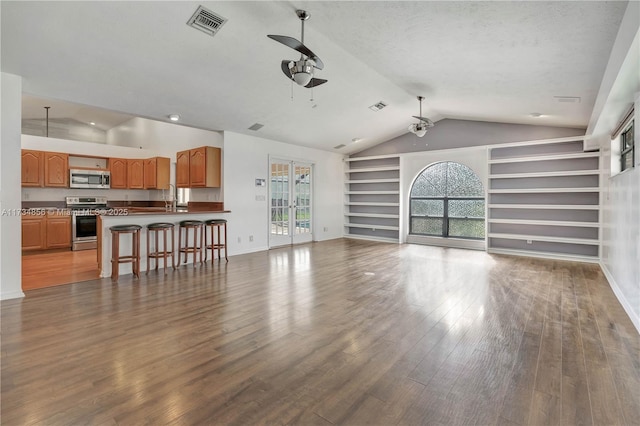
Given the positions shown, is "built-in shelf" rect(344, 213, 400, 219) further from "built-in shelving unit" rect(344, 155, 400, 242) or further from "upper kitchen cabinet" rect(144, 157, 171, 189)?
"upper kitchen cabinet" rect(144, 157, 171, 189)

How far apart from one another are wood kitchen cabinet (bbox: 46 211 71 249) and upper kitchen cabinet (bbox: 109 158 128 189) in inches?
58.7

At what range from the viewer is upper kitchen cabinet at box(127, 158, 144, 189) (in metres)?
8.54

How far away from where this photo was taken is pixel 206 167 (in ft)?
21.0

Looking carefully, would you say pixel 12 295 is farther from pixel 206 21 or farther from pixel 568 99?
pixel 568 99

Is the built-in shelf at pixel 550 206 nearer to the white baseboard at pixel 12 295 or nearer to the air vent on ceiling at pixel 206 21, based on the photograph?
the air vent on ceiling at pixel 206 21

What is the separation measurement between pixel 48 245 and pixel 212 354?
696 centimetres

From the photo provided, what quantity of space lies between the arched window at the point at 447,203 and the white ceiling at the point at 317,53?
7.06ft

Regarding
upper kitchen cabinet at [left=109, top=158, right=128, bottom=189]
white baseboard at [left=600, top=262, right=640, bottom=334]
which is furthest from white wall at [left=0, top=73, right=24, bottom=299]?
white baseboard at [left=600, top=262, right=640, bottom=334]

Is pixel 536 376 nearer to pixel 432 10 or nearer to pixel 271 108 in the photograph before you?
pixel 432 10

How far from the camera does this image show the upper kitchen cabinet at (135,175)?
28.0 ft

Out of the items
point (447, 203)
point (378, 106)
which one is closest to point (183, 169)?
point (378, 106)

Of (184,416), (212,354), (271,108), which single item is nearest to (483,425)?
(184,416)

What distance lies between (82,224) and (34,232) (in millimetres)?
851

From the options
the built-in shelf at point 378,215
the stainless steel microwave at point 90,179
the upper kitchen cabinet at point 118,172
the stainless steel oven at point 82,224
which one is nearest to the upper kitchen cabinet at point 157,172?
the upper kitchen cabinet at point 118,172
